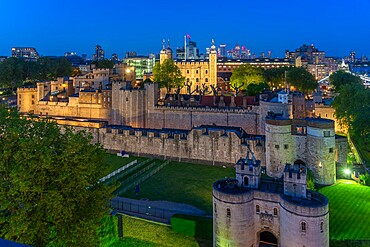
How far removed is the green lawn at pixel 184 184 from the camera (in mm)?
29953

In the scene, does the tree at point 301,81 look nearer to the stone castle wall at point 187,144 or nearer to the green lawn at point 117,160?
the stone castle wall at point 187,144

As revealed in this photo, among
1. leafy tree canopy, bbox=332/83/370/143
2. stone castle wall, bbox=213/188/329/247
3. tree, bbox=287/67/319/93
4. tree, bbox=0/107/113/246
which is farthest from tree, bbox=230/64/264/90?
tree, bbox=0/107/113/246

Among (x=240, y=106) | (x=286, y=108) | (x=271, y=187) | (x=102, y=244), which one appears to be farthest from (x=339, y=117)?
(x=102, y=244)

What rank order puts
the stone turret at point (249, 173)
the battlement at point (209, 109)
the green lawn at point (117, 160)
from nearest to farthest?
the stone turret at point (249, 173) < the green lawn at point (117, 160) < the battlement at point (209, 109)

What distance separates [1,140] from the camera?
67.7 feet

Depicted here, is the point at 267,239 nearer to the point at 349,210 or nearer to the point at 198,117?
the point at 349,210

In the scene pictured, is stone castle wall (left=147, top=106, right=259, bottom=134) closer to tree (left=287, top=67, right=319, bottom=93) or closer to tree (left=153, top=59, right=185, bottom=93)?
tree (left=153, top=59, right=185, bottom=93)

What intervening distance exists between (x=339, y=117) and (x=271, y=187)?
2828 centimetres

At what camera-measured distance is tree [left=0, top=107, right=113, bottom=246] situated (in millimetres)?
18031

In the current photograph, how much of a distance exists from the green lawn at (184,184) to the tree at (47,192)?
10.2m

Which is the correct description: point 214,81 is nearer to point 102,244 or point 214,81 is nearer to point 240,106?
point 240,106

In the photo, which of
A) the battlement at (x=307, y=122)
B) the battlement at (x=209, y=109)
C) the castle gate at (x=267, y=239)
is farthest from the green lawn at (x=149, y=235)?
the battlement at (x=209, y=109)

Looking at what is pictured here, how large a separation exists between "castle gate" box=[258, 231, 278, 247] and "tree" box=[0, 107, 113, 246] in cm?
1043

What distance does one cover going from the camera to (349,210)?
86.1ft
